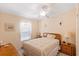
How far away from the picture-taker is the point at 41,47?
1319 millimetres

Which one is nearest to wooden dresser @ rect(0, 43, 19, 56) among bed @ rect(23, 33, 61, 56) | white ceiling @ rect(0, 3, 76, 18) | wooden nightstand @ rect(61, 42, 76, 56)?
bed @ rect(23, 33, 61, 56)

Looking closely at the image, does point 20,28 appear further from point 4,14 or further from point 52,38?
point 52,38

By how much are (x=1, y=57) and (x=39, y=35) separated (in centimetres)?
71

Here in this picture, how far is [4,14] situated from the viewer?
1319 millimetres

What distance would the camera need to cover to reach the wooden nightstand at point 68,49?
1367 millimetres

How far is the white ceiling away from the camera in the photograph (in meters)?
1.33

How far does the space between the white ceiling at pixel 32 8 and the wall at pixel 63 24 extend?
84mm

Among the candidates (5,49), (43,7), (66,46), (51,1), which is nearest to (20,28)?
(5,49)

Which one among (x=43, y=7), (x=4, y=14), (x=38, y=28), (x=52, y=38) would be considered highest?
(x=43, y=7)

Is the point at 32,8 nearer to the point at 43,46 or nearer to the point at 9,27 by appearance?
the point at 9,27

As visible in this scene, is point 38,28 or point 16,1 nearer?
point 16,1

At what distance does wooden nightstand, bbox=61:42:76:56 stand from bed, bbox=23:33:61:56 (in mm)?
83

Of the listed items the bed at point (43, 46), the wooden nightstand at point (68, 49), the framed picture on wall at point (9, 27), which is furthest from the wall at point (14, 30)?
the wooden nightstand at point (68, 49)

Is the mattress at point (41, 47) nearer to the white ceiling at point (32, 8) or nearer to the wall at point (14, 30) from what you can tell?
the wall at point (14, 30)
